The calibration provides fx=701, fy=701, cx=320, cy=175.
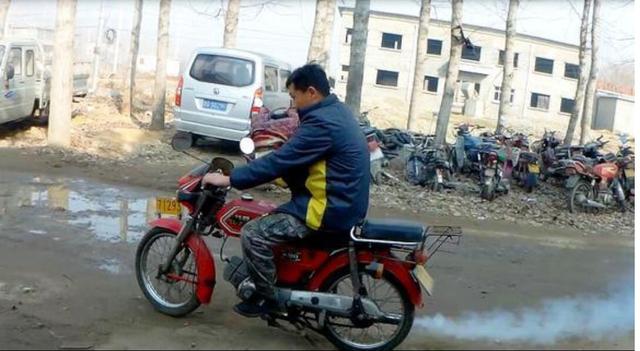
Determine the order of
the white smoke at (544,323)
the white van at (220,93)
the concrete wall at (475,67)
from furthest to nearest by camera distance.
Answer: the concrete wall at (475,67) < the white van at (220,93) < the white smoke at (544,323)

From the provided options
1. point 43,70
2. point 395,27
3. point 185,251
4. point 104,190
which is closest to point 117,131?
point 43,70

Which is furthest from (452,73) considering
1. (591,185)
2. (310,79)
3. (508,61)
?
(310,79)

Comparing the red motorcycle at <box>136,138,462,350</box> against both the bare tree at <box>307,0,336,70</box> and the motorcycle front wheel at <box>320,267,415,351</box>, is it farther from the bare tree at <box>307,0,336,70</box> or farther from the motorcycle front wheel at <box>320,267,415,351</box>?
the bare tree at <box>307,0,336,70</box>

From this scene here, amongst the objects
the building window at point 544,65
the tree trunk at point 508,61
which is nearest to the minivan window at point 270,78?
the tree trunk at point 508,61

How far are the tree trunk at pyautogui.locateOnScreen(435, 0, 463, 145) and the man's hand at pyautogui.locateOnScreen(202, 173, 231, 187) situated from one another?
10.2m

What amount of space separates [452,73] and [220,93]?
5286 mm

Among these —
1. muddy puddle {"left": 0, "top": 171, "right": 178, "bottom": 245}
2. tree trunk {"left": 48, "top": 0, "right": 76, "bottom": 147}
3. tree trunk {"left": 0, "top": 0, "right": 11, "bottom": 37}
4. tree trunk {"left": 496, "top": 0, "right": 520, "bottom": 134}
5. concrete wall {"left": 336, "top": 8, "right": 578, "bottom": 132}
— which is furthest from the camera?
concrete wall {"left": 336, "top": 8, "right": 578, "bottom": 132}

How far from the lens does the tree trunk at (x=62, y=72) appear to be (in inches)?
490

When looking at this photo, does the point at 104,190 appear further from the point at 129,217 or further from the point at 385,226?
the point at 385,226

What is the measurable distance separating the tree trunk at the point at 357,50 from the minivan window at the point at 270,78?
1.47 meters

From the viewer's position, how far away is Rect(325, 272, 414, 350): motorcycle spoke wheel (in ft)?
14.6

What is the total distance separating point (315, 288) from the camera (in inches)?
177

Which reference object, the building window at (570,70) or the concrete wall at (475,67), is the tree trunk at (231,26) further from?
the building window at (570,70)

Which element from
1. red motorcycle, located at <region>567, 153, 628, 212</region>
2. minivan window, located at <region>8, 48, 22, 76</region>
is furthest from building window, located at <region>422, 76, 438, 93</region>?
red motorcycle, located at <region>567, 153, 628, 212</region>
